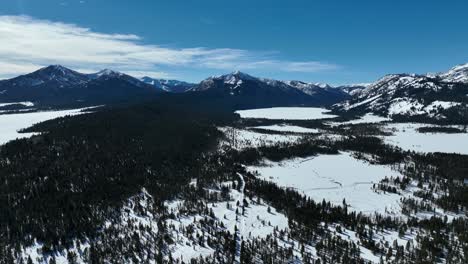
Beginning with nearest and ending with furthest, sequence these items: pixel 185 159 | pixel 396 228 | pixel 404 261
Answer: pixel 404 261 → pixel 396 228 → pixel 185 159

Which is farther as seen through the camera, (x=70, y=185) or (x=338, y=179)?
(x=338, y=179)

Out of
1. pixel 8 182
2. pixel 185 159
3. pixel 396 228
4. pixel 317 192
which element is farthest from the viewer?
pixel 185 159

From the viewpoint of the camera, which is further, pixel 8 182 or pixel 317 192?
pixel 8 182

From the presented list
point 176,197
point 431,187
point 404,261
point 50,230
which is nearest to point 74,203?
point 50,230

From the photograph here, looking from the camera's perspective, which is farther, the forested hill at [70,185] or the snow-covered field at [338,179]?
the snow-covered field at [338,179]

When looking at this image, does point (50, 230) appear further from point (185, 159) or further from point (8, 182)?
point (185, 159)

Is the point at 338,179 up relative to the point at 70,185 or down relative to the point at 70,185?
up

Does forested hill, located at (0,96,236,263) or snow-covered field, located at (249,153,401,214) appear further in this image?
snow-covered field, located at (249,153,401,214)

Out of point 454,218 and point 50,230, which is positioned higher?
point 454,218
